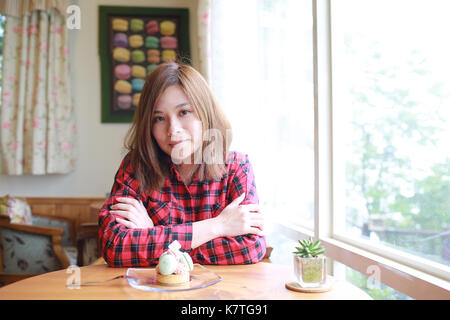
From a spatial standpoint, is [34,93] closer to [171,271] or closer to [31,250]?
[31,250]

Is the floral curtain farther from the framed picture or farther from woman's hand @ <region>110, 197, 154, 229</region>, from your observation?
woman's hand @ <region>110, 197, 154, 229</region>

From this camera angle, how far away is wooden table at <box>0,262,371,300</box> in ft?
3.41

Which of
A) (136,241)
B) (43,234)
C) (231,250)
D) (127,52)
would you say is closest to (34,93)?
(127,52)

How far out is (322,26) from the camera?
2.11 m

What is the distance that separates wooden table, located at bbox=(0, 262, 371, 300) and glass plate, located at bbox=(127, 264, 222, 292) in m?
0.02

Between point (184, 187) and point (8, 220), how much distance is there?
1.93 m

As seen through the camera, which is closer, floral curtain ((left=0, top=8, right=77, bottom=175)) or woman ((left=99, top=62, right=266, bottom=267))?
woman ((left=99, top=62, right=266, bottom=267))

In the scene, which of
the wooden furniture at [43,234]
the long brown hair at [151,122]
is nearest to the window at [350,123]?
the long brown hair at [151,122]

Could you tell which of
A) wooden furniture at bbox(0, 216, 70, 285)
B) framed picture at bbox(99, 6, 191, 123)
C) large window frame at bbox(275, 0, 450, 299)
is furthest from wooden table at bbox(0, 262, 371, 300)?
framed picture at bbox(99, 6, 191, 123)

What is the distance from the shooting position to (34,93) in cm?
429

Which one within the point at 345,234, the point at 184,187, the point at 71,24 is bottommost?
the point at 345,234

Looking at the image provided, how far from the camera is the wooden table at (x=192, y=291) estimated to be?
40.9 inches
